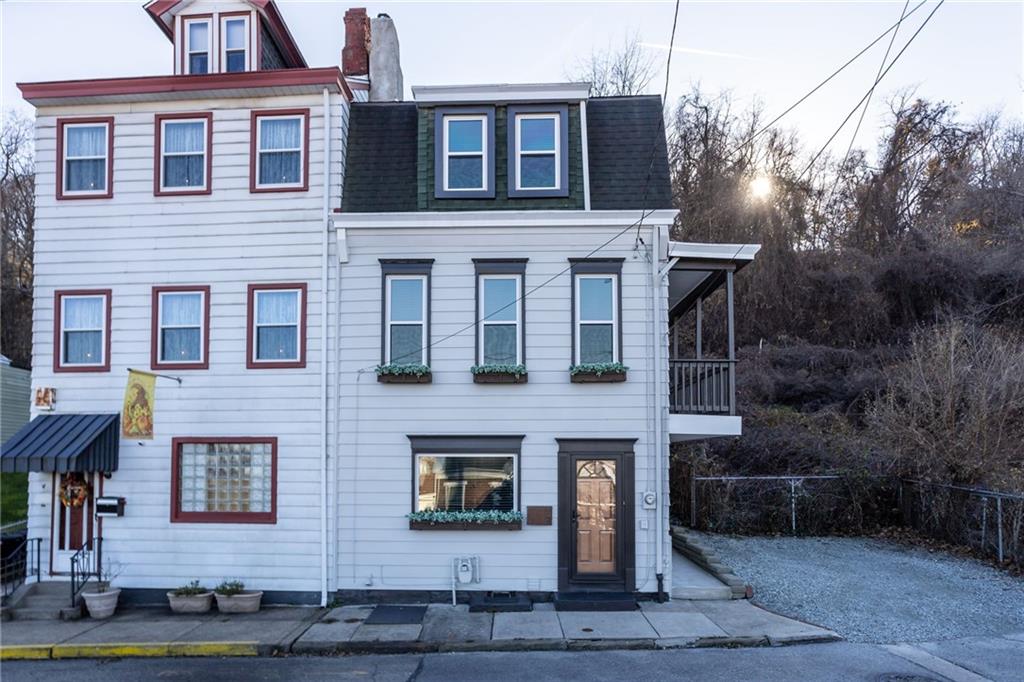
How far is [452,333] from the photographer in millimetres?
12188

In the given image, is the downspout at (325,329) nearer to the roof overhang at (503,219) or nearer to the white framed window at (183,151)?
the roof overhang at (503,219)

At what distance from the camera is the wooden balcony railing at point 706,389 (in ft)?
41.1

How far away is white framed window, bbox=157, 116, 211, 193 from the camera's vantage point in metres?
12.6

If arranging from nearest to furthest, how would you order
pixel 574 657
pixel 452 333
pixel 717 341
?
pixel 574 657 < pixel 452 333 < pixel 717 341

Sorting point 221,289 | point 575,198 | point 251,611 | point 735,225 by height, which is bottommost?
point 251,611

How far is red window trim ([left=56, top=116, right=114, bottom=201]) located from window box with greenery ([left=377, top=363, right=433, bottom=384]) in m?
5.62

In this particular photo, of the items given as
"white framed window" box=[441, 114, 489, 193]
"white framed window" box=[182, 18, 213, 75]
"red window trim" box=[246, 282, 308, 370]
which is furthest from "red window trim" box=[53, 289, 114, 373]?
"white framed window" box=[441, 114, 489, 193]

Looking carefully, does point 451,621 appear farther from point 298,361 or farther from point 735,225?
point 735,225

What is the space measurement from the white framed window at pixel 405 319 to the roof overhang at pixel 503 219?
0.90 meters

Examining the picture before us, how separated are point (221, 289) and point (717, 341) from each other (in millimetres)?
17846

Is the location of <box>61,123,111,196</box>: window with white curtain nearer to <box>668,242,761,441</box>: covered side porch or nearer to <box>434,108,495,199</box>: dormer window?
<box>434,108,495,199</box>: dormer window

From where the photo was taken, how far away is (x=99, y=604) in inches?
445

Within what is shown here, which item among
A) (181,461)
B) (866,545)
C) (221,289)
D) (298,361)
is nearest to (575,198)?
(298,361)

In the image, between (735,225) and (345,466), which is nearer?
(345,466)
